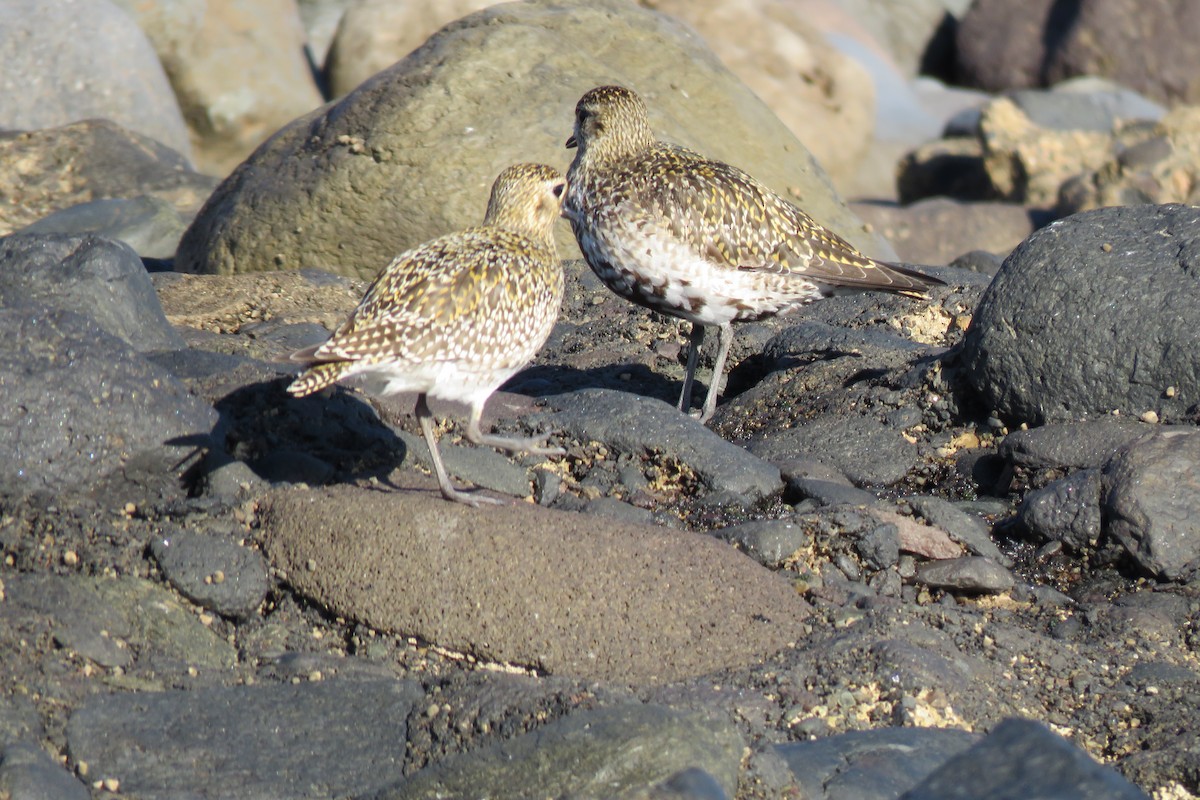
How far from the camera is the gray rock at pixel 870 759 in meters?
4.79

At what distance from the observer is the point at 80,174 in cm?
1419

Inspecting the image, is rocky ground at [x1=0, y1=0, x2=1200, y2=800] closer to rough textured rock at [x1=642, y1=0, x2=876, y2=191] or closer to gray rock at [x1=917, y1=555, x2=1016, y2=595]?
gray rock at [x1=917, y1=555, x2=1016, y2=595]

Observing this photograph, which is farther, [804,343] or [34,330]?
[804,343]

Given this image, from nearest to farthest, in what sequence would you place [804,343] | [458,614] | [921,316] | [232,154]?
1. [458,614]
2. [804,343]
3. [921,316]
4. [232,154]

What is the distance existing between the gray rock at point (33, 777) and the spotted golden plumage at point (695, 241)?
188 inches

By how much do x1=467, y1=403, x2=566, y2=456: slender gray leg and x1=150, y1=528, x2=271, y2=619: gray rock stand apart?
128 centimetres

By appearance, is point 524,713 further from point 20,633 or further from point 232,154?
point 232,154

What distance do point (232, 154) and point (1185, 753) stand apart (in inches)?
645

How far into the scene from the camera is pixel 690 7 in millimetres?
20906

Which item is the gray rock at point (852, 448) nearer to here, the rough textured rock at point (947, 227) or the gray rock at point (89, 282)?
the gray rock at point (89, 282)

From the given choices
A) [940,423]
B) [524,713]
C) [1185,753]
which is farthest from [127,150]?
[1185,753]

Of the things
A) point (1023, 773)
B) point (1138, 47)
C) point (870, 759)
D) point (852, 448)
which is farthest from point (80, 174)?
point (1138, 47)

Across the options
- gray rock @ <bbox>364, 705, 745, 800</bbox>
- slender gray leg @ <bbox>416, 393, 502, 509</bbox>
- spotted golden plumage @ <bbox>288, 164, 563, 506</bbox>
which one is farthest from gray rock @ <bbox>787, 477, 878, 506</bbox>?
gray rock @ <bbox>364, 705, 745, 800</bbox>

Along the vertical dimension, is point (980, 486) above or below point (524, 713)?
below
